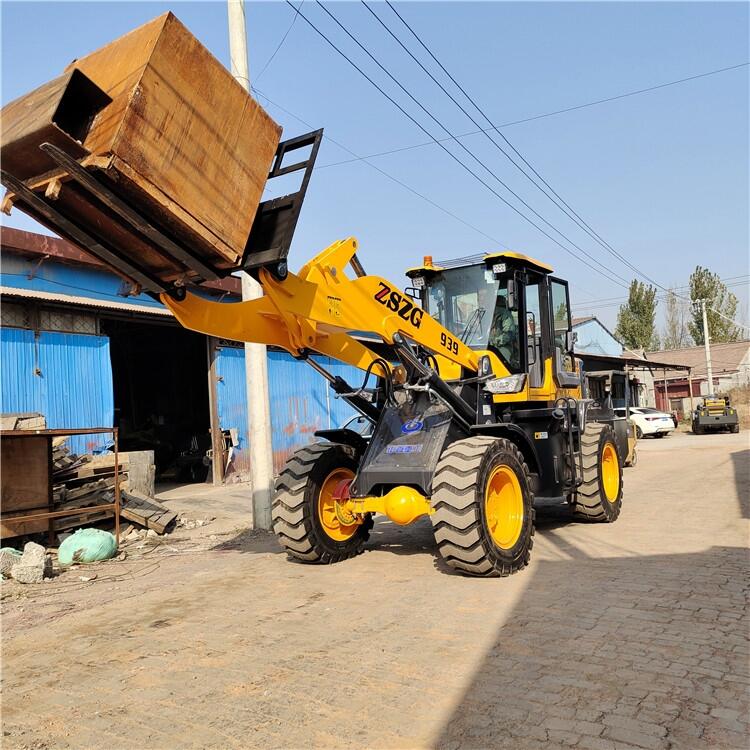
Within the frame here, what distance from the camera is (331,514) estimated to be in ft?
23.7

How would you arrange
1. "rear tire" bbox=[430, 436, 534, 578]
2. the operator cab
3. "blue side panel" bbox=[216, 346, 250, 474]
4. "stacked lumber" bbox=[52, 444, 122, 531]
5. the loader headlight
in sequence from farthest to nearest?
"blue side panel" bbox=[216, 346, 250, 474], "stacked lumber" bbox=[52, 444, 122, 531], the operator cab, the loader headlight, "rear tire" bbox=[430, 436, 534, 578]

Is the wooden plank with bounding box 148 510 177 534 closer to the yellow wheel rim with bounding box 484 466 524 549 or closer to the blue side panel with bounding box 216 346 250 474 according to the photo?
the yellow wheel rim with bounding box 484 466 524 549

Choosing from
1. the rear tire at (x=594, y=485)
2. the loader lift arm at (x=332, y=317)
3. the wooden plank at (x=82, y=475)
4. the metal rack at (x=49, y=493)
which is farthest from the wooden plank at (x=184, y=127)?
the wooden plank at (x=82, y=475)

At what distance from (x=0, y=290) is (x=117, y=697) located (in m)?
9.73

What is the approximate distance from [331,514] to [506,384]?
239cm

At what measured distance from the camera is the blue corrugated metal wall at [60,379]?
11.9 m

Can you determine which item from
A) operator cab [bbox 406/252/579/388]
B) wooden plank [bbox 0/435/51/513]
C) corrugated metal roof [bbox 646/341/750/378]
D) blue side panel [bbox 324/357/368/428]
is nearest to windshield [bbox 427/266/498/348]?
operator cab [bbox 406/252/579/388]

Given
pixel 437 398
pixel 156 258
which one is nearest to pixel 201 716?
pixel 156 258

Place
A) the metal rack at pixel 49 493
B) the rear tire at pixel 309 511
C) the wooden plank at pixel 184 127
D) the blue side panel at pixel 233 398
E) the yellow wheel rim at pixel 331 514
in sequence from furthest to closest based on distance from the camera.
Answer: the blue side panel at pixel 233 398
the metal rack at pixel 49 493
the yellow wheel rim at pixel 331 514
the rear tire at pixel 309 511
the wooden plank at pixel 184 127

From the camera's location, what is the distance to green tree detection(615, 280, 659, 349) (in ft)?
183

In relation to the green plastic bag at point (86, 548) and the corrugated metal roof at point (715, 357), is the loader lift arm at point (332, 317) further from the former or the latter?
the corrugated metal roof at point (715, 357)

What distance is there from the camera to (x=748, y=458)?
53.3 feet

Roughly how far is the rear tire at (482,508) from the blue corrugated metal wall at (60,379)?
9015mm

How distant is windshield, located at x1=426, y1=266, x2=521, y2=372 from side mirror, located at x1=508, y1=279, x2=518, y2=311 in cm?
4
